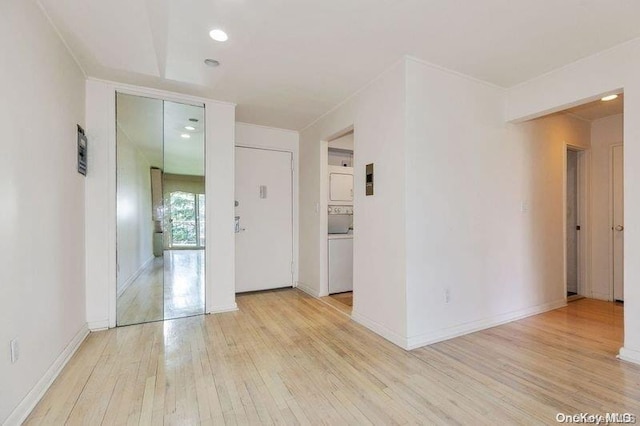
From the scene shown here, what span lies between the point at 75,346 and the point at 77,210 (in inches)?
44.9

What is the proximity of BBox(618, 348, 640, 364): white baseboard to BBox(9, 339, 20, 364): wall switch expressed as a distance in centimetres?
398

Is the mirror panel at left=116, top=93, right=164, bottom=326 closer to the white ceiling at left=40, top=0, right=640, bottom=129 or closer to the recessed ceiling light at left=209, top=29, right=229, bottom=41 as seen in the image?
the white ceiling at left=40, top=0, right=640, bottom=129

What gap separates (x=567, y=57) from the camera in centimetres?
253

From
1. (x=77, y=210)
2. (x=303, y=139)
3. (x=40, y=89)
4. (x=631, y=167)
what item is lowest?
(x=77, y=210)

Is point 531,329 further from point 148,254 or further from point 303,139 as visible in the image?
point 148,254

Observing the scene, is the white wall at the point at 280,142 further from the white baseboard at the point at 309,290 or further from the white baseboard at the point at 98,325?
the white baseboard at the point at 98,325

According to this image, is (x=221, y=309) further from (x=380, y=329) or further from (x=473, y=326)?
(x=473, y=326)

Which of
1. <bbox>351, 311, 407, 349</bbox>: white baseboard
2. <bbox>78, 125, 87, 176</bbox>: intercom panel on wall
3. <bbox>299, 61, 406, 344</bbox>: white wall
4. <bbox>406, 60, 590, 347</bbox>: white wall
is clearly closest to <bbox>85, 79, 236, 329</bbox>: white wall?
<bbox>78, 125, 87, 176</bbox>: intercom panel on wall

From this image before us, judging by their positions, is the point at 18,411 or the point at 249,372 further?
the point at 249,372

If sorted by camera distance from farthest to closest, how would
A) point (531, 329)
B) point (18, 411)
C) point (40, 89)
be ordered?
1. point (531, 329)
2. point (40, 89)
3. point (18, 411)

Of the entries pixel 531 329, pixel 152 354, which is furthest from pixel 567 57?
pixel 152 354

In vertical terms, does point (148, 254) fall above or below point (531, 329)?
above

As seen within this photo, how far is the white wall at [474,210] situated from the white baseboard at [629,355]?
91 centimetres

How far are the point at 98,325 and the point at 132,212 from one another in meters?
1.18
